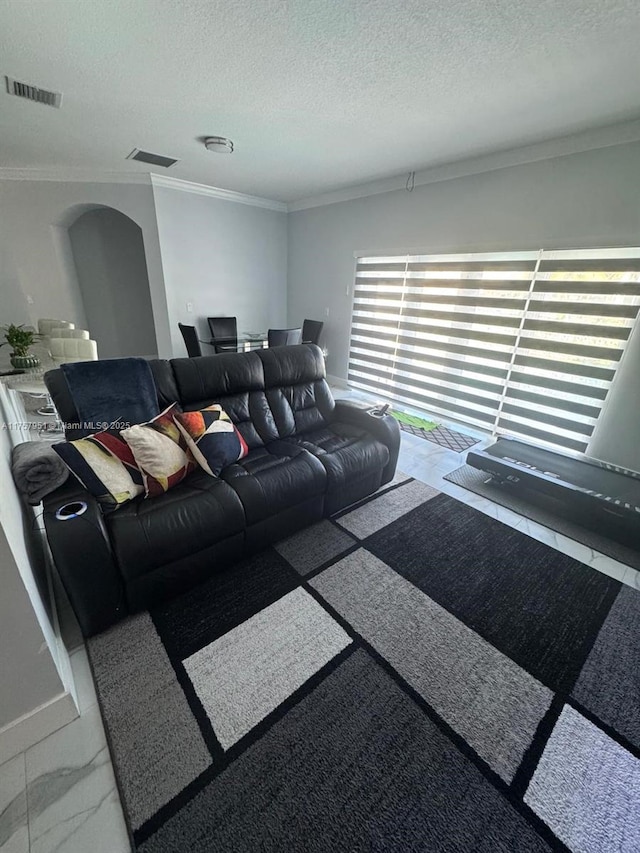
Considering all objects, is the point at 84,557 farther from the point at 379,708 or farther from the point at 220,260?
the point at 220,260

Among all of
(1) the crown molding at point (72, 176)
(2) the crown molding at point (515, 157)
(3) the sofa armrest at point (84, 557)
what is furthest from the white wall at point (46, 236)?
(3) the sofa armrest at point (84, 557)

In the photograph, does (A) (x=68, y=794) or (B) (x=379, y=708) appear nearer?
(A) (x=68, y=794)

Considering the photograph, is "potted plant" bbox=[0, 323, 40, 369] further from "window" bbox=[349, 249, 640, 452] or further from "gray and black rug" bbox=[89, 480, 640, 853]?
"window" bbox=[349, 249, 640, 452]

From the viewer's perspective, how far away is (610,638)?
1.51 m

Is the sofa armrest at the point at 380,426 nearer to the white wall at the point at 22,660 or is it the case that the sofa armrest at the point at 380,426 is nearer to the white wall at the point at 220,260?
the white wall at the point at 22,660

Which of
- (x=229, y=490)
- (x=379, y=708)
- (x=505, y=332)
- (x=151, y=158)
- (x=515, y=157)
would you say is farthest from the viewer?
(x=151, y=158)

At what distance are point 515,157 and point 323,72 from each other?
1859 millimetres

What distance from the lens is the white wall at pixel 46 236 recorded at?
376cm

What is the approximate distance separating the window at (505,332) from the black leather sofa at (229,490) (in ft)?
5.29

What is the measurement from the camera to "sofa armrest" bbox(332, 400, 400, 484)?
2.36m

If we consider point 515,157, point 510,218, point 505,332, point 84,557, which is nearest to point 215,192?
point 515,157

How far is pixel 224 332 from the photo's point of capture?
4848 millimetres

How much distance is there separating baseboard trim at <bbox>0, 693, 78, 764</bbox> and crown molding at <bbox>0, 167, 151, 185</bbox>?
494cm

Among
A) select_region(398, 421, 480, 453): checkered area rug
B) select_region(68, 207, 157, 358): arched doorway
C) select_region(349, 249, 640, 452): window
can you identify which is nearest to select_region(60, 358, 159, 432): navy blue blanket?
select_region(398, 421, 480, 453): checkered area rug
